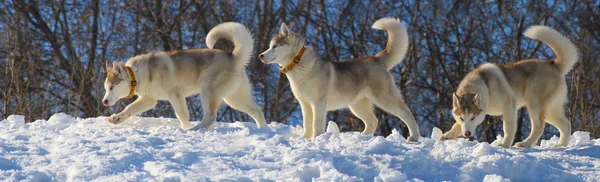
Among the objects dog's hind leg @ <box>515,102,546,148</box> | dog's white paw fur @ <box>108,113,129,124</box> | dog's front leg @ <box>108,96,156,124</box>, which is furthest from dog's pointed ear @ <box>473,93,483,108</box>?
dog's white paw fur @ <box>108,113,129,124</box>

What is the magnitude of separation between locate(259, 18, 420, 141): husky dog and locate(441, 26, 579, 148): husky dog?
0.75m

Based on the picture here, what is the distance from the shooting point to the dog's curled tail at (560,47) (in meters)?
10.1

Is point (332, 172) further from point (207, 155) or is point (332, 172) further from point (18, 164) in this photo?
point (18, 164)

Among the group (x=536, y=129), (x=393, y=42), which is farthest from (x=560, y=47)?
(x=393, y=42)

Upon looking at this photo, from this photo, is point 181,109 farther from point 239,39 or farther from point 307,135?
point 307,135

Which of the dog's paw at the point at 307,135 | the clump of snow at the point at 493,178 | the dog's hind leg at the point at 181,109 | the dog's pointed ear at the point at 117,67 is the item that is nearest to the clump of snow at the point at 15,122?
the dog's pointed ear at the point at 117,67

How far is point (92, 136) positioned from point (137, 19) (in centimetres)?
1723

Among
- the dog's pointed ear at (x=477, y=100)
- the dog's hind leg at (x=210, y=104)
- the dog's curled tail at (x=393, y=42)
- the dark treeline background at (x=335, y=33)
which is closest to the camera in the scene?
the dog's pointed ear at (x=477, y=100)

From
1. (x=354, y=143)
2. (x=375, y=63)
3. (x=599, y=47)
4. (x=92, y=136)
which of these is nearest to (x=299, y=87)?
(x=375, y=63)

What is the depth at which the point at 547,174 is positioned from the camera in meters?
7.49

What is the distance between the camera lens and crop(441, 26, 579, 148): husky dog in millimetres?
9609

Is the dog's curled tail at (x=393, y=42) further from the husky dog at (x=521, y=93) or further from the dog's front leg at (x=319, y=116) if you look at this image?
the dog's front leg at (x=319, y=116)

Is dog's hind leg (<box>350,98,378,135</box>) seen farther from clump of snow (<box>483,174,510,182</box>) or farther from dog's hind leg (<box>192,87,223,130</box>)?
clump of snow (<box>483,174,510,182</box>)

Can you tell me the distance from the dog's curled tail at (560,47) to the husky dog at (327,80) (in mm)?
1626
